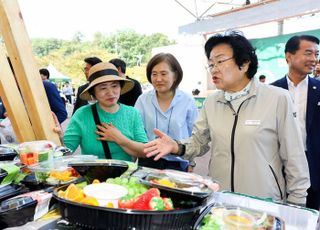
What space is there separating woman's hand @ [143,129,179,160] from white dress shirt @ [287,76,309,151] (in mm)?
1109

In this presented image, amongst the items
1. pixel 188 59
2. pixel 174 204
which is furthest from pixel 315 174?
pixel 188 59

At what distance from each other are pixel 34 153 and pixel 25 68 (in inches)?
22.6

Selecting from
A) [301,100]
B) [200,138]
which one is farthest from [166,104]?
[301,100]

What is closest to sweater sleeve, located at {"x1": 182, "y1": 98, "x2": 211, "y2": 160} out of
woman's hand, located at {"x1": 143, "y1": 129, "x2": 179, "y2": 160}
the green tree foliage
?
woman's hand, located at {"x1": 143, "y1": 129, "x2": 179, "y2": 160}

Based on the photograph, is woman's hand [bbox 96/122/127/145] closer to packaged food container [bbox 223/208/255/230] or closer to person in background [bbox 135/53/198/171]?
person in background [bbox 135/53/198/171]

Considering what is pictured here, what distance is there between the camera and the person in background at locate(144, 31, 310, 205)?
4.73 feet

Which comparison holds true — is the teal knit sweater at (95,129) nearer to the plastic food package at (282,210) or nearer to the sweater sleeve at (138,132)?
the sweater sleeve at (138,132)

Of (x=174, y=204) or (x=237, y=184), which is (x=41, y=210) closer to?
(x=174, y=204)

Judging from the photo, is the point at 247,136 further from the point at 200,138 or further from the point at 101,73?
the point at 101,73

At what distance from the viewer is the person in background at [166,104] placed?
2266mm

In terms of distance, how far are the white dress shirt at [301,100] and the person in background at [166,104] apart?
0.72 metres

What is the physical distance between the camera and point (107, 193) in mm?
883

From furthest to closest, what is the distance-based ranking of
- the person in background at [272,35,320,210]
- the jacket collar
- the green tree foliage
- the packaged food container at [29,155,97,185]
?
the green tree foliage
the person in background at [272,35,320,210]
the jacket collar
the packaged food container at [29,155,97,185]

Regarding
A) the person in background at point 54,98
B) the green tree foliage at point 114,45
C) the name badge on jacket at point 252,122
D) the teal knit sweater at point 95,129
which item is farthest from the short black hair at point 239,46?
the green tree foliage at point 114,45
